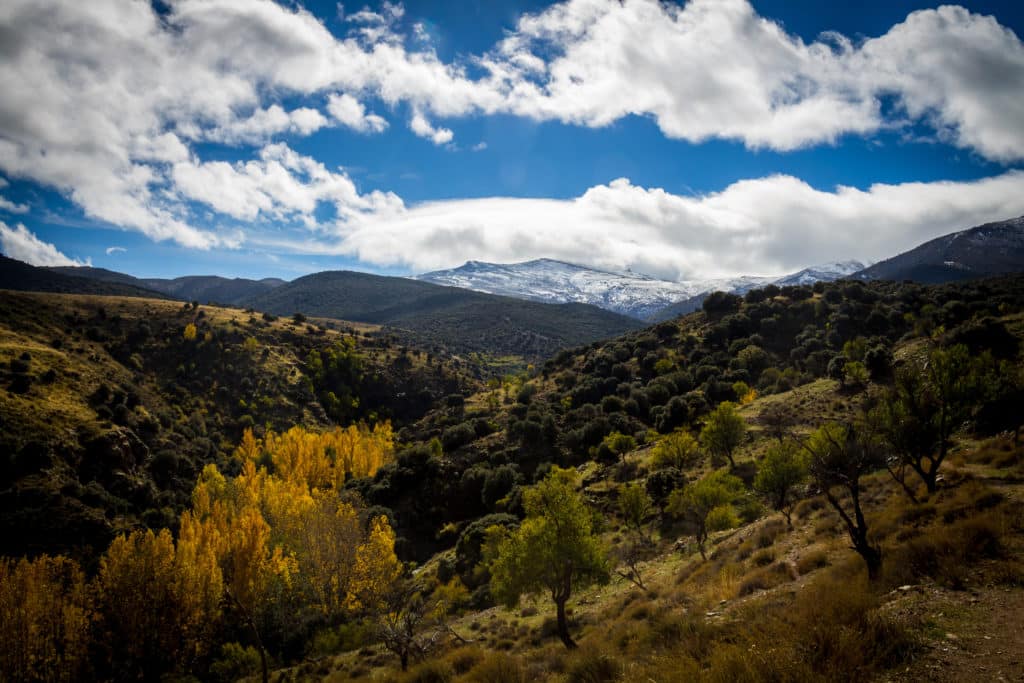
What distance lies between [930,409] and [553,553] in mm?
18744

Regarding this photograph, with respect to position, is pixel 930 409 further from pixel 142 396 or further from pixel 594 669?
pixel 142 396

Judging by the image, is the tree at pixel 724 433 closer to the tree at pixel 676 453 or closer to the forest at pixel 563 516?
the forest at pixel 563 516

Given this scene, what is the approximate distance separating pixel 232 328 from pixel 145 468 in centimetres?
6721

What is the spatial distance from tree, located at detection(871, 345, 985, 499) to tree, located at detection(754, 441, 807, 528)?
7718 millimetres

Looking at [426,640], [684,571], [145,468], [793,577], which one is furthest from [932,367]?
[145,468]

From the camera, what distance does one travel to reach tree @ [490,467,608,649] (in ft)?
67.1

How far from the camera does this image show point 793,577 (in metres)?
15.4

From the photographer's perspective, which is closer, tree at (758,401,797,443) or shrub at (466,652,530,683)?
shrub at (466,652,530,683)

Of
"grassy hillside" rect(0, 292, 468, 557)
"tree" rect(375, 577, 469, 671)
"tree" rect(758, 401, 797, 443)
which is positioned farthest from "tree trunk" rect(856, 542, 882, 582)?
"grassy hillside" rect(0, 292, 468, 557)

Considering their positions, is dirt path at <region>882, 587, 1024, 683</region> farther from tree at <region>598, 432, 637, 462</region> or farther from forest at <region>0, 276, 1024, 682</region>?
tree at <region>598, 432, 637, 462</region>

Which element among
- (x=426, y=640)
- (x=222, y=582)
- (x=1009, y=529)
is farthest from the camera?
(x=222, y=582)

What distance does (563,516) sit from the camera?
840 inches

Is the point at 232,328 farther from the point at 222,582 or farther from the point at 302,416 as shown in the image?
the point at 222,582

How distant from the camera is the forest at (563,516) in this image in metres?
11.7
